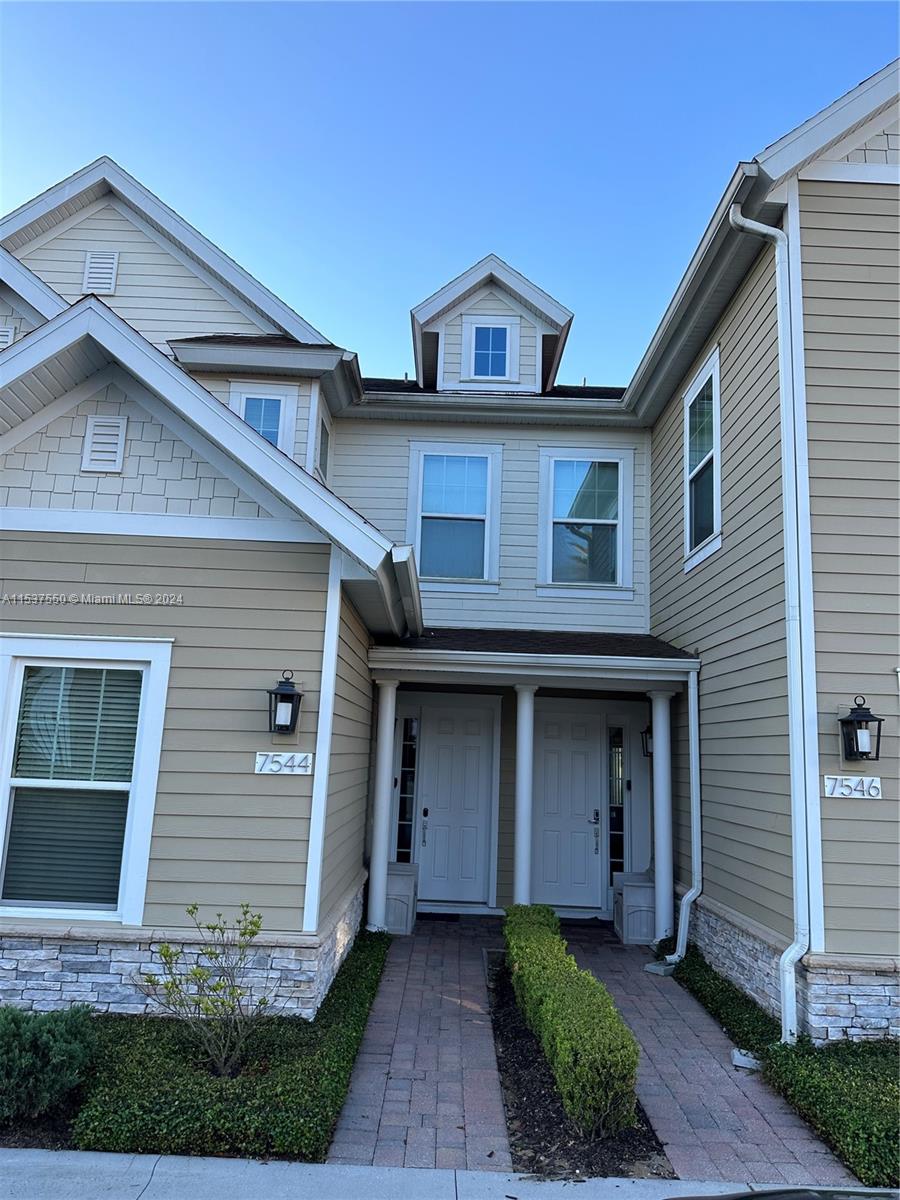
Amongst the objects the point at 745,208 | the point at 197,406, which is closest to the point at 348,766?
the point at 197,406

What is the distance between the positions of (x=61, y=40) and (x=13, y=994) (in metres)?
7.75

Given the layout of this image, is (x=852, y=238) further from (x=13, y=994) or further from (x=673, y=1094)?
(x=13, y=994)

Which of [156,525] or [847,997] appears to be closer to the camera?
[847,997]

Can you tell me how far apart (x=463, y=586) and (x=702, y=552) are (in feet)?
9.46

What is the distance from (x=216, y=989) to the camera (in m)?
3.96

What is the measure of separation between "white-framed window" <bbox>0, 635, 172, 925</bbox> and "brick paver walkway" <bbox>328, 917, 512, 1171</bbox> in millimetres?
1874

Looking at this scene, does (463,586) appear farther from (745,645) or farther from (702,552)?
(745,645)

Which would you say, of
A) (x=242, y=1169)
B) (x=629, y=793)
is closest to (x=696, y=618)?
(x=629, y=793)

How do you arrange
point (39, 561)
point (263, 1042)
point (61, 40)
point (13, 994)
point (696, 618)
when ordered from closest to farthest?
point (263, 1042) → point (13, 994) → point (39, 561) → point (61, 40) → point (696, 618)

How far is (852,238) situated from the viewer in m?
5.38

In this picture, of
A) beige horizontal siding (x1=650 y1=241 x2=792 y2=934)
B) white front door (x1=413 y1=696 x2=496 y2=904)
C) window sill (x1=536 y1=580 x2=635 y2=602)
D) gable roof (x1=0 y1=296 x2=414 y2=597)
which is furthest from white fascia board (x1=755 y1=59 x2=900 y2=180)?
white front door (x1=413 y1=696 x2=496 y2=904)

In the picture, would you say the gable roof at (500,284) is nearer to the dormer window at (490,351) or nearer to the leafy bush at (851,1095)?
the dormer window at (490,351)

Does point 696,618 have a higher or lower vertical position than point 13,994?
higher

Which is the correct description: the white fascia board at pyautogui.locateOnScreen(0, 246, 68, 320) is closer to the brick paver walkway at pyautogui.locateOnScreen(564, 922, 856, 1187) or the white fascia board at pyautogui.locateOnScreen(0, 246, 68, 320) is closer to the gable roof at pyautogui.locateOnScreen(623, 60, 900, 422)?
the gable roof at pyautogui.locateOnScreen(623, 60, 900, 422)
